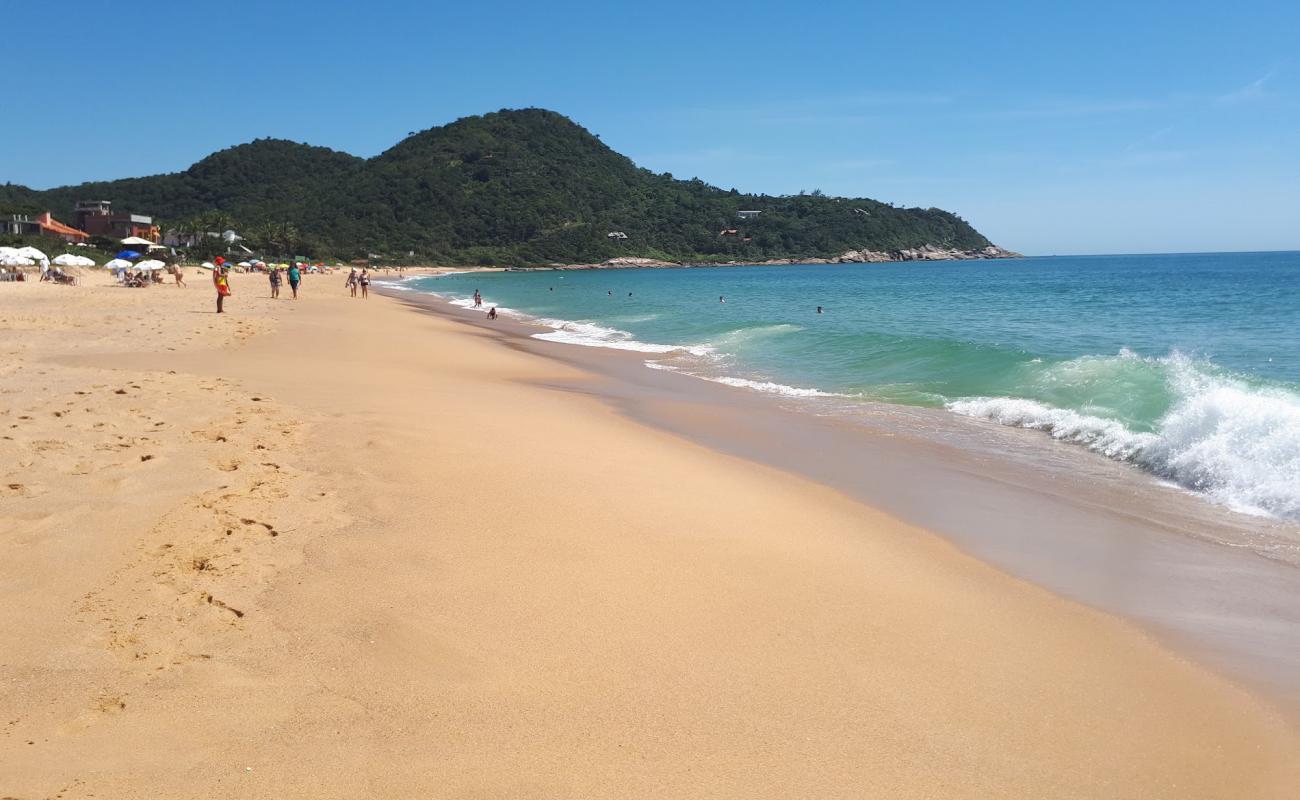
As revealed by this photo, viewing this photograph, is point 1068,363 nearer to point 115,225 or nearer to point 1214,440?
point 1214,440

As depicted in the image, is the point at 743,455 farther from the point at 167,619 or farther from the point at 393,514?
the point at 167,619

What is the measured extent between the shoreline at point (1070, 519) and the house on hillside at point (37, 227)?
3037 inches

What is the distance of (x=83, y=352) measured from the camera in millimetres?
12867

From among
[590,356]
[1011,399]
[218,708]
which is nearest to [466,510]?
[218,708]

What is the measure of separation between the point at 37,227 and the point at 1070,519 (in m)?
90.7

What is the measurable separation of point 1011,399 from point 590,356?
9768 mm

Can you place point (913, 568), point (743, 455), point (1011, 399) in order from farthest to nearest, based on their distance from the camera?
point (1011, 399), point (743, 455), point (913, 568)

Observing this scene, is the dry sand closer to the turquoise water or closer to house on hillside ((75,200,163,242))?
the turquoise water

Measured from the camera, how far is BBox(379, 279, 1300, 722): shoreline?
4.65 m

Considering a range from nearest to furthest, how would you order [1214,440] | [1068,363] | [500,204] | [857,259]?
[1214,440] < [1068,363] < [500,204] < [857,259]

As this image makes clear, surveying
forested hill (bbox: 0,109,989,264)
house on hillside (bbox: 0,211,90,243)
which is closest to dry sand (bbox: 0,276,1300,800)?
house on hillside (bbox: 0,211,90,243)

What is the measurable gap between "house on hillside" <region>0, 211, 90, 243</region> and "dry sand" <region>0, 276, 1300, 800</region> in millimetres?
78207

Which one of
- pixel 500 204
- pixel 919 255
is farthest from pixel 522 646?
pixel 919 255

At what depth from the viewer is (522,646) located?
12.6 ft
